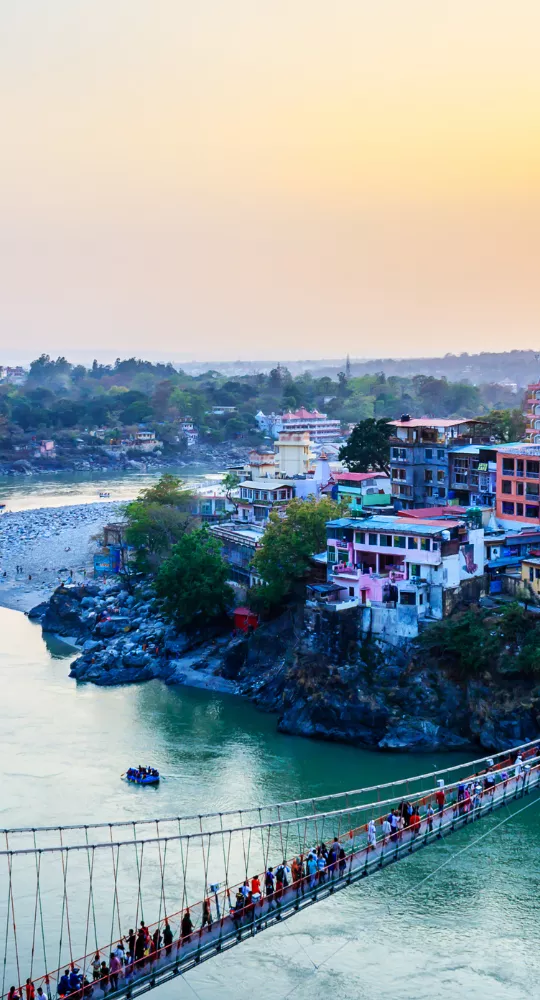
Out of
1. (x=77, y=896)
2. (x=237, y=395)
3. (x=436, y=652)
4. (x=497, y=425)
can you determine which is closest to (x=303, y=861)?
(x=77, y=896)

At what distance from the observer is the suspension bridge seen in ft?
30.9

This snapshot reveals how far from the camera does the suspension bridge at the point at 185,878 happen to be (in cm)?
943

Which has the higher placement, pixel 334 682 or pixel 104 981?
pixel 334 682

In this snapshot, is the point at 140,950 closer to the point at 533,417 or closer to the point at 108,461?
the point at 533,417

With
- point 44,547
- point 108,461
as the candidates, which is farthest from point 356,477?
point 108,461

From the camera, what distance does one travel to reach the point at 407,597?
16.5 metres

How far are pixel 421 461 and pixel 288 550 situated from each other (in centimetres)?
421

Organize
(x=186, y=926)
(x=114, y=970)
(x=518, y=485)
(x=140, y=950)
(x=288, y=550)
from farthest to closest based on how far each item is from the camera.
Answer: (x=518, y=485) < (x=288, y=550) < (x=186, y=926) < (x=140, y=950) < (x=114, y=970)

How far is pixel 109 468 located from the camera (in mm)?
50938

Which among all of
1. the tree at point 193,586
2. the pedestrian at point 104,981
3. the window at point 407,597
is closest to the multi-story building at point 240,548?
the tree at point 193,586

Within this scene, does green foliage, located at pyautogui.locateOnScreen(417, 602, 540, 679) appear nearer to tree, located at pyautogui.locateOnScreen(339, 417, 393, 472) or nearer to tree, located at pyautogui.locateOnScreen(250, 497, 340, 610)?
tree, located at pyautogui.locateOnScreen(250, 497, 340, 610)

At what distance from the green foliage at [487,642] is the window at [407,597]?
0.44m

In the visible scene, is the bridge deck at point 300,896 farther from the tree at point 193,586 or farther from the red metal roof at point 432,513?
the tree at point 193,586

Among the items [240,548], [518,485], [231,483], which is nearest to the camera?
[518,485]
